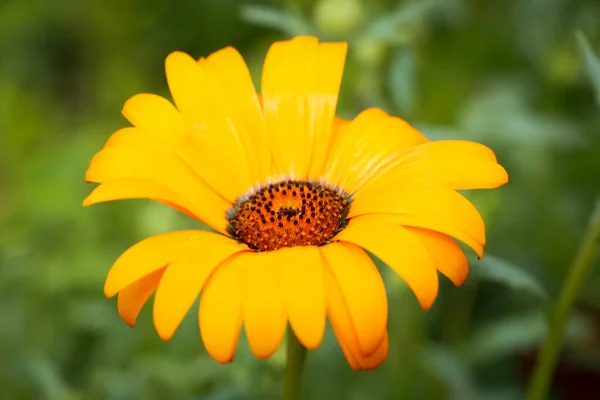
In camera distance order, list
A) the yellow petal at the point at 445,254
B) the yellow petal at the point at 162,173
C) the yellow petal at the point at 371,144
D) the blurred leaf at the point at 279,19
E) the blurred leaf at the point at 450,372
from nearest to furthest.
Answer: the yellow petal at the point at 445,254, the yellow petal at the point at 162,173, the yellow petal at the point at 371,144, the blurred leaf at the point at 279,19, the blurred leaf at the point at 450,372

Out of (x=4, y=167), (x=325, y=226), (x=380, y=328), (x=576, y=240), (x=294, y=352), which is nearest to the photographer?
(x=380, y=328)

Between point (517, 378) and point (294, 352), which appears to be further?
point (517, 378)

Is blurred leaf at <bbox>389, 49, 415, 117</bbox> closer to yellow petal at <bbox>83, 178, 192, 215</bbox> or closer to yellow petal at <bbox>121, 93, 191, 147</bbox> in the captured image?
yellow petal at <bbox>121, 93, 191, 147</bbox>

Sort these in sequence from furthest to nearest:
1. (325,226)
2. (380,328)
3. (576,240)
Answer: (576,240) < (325,226) < (380,328)

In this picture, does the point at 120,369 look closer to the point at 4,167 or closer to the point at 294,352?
the point at 294,352

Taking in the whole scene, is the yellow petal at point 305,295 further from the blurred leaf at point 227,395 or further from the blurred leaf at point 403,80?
the blurred leaf at point 403,80

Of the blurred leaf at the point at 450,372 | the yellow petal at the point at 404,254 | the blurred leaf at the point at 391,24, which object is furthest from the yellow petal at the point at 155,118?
the blurred leaf at the point at 450,372

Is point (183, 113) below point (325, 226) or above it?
above

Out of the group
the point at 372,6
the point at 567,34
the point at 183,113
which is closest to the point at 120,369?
the point at 183,113
